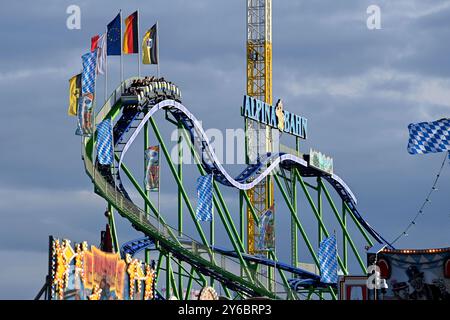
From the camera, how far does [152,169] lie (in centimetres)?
6350

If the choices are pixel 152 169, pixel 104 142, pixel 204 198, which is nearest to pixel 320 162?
pixel 204 198

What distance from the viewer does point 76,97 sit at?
189ft

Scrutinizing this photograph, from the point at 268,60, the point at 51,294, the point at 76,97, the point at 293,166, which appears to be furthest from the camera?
the point at 268,60

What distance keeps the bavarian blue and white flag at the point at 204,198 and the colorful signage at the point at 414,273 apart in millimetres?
17952

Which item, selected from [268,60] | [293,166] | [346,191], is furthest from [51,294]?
[268,60]

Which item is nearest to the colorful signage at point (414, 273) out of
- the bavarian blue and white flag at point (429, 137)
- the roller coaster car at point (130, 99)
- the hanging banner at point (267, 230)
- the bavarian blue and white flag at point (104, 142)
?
the bavarian blue and white flag at point (429, 137)

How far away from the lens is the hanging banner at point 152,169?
63438 mm

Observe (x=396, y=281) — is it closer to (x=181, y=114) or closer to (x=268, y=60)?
(x=181, y=114)

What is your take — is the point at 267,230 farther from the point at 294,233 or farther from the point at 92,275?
the point at 92,275

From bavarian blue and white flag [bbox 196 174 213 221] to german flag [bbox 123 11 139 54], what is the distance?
840cm

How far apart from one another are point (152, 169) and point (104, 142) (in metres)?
4.02
